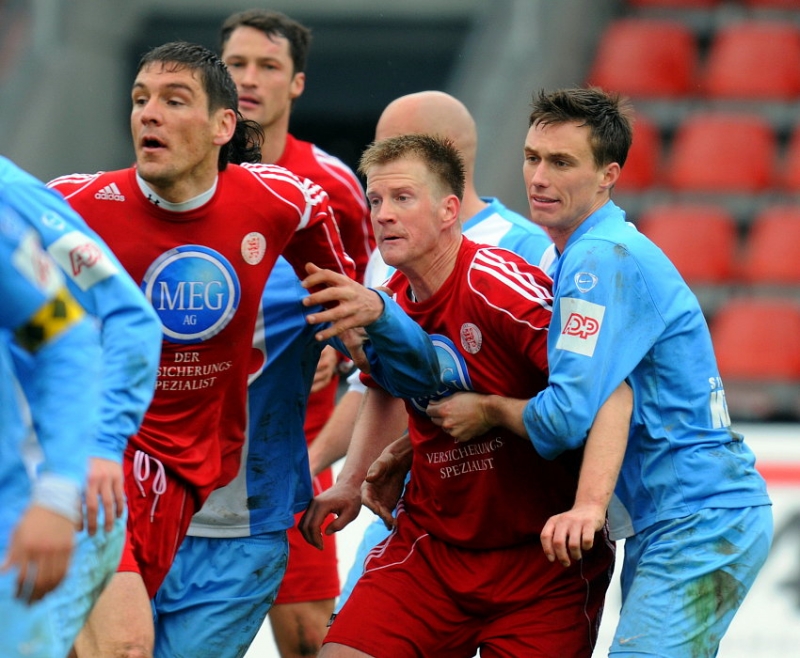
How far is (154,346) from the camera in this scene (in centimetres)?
357

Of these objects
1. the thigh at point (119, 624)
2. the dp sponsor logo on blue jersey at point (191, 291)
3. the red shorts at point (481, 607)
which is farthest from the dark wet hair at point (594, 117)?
the thigh at point (119, 624)

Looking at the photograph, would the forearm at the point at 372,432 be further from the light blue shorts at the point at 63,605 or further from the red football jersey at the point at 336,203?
the light blue shorts at the point at 63,605

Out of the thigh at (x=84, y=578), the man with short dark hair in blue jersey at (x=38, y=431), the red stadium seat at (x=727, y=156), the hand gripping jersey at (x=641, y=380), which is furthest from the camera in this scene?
the red stadium seat at (x=727, y=156)

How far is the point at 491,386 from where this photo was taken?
441cm

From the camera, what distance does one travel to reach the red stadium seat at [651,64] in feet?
37.1

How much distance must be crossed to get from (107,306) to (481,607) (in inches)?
61.5

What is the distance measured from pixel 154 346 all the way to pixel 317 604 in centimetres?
272

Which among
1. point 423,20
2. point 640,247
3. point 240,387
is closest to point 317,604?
point 240,387

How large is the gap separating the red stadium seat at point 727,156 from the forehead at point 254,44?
5.03 meters

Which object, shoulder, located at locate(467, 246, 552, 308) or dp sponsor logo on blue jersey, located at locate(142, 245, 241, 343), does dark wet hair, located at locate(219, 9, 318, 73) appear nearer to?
dp sponsor logo on blue jersey, located at locate(142, 245, 241, 343)

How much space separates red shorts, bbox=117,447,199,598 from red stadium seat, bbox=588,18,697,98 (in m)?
7.37

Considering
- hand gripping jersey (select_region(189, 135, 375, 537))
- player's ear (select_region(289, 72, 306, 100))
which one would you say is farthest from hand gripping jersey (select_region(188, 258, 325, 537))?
player's ear (select_region(289, 72, 306, 100))

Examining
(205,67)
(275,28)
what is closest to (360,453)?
(205,67)

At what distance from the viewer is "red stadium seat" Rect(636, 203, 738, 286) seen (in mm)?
10062
